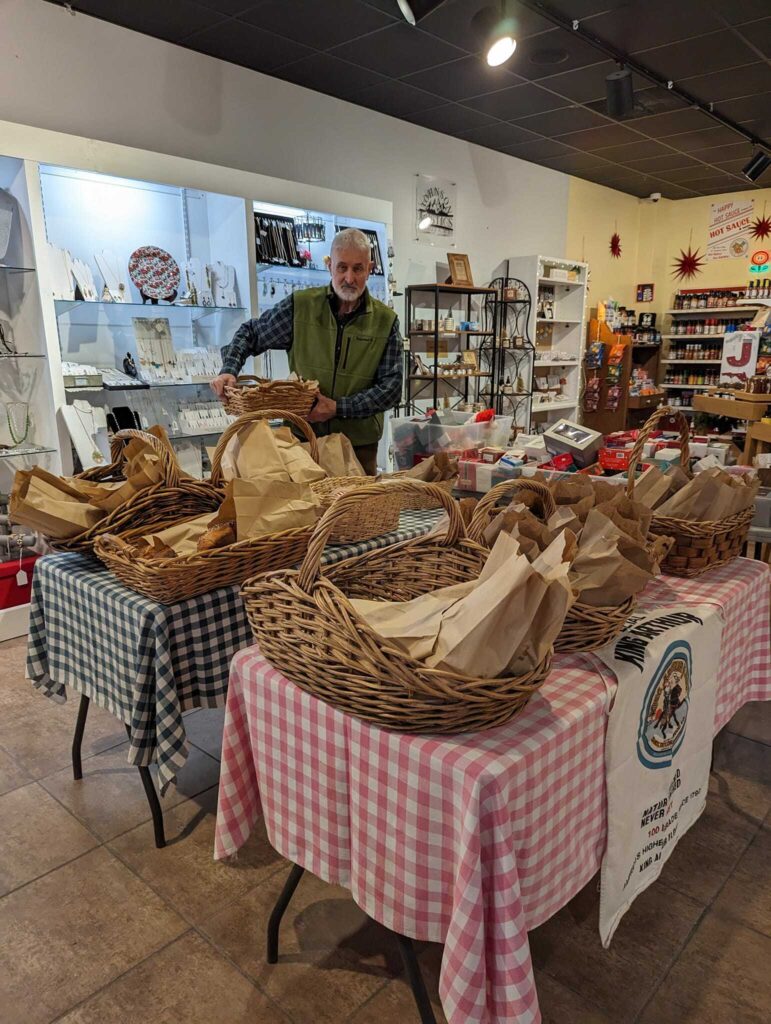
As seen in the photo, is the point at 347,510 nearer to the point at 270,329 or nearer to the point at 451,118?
the point at 270,329

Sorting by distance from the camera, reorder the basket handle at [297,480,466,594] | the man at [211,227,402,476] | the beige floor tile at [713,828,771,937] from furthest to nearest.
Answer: the man at [211,227,402,476]
the beige floor tile at [713,828,771,937]
the basket handle at [297,480,466,594]

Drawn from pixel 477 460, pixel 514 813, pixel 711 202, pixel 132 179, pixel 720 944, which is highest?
pixel 711 202

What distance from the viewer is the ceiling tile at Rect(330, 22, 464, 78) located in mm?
3967

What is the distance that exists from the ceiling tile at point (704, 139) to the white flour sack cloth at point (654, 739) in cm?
597

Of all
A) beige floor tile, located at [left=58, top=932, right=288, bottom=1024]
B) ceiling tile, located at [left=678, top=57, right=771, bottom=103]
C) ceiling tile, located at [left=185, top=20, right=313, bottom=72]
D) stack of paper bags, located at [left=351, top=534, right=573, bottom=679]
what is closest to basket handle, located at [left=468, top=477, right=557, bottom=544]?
stack of paper bags, located at [left=351, top=534, right=573, bottom=679]

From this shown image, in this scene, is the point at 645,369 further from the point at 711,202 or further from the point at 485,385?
the point at 485,385

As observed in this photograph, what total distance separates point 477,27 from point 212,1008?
4446 millimetres

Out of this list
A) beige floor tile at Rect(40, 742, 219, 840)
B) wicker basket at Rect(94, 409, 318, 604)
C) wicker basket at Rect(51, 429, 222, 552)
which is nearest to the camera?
wicker basket at Rect(94, 409, 318, 604)

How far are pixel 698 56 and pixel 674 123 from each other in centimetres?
141

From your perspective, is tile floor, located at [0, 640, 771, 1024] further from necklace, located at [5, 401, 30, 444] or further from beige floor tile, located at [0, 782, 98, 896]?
necklace, located at [5, 401, 30, 444]

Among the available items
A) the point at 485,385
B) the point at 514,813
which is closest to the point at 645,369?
the point at 485,385

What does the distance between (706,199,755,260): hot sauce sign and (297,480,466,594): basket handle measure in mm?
8817

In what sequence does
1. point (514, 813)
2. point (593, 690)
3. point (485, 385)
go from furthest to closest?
point (485, 385), point (593, 690), point (514, 813)

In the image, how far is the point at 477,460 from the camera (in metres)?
2.77
